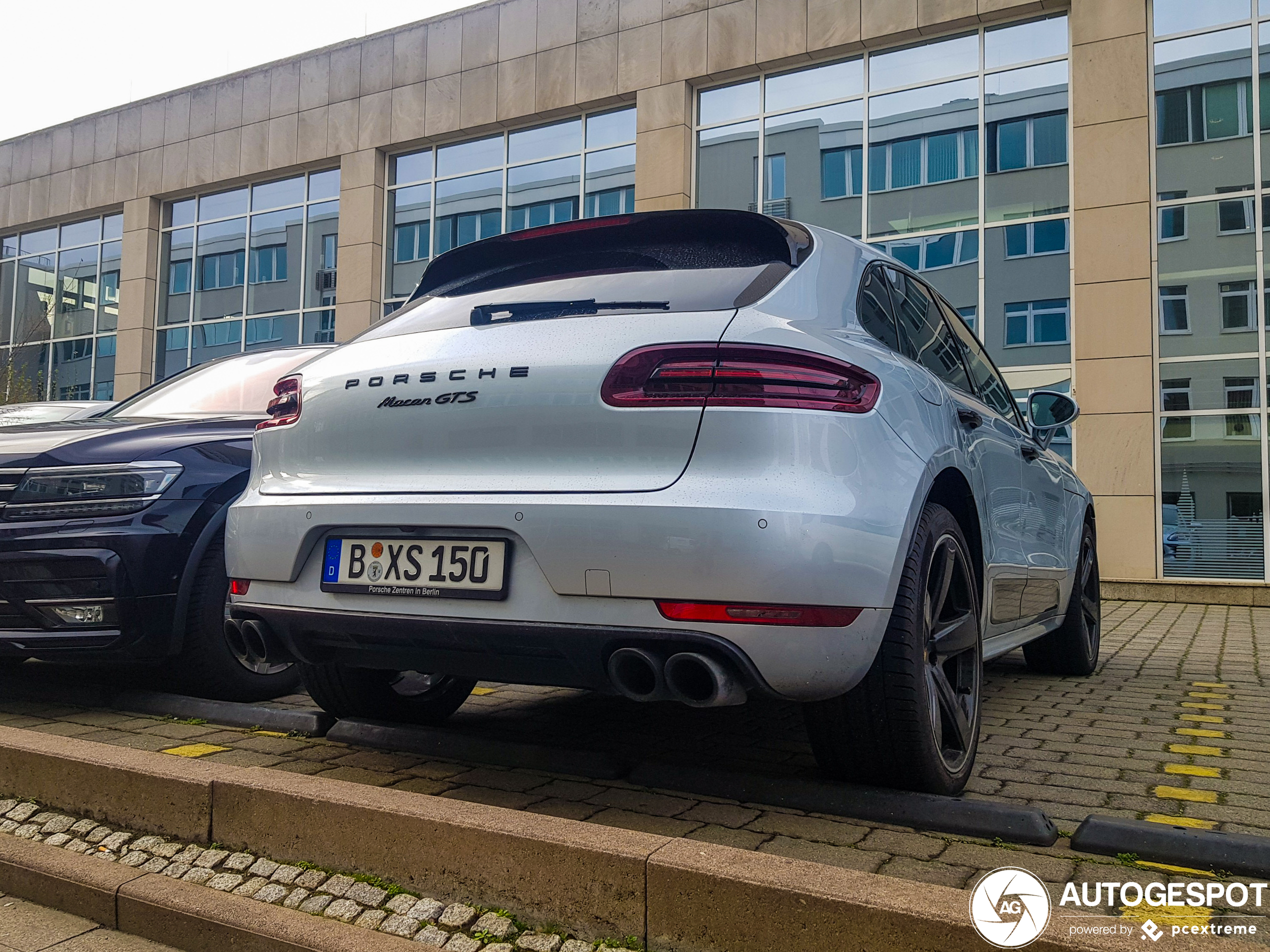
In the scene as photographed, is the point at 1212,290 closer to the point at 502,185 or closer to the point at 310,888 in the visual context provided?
the point at 502,185

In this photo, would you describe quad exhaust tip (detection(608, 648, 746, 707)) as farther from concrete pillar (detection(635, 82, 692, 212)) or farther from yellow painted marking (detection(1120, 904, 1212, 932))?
concrete pillar (detection(635, 82, 692, 212))

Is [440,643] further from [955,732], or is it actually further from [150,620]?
[150,620]

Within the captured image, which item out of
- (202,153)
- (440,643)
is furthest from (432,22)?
(440,643)

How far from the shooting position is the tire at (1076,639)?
18.0ft

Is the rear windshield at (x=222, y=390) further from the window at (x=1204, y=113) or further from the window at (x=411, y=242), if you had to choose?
the window at (x=411, y=242)

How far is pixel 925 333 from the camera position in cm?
361

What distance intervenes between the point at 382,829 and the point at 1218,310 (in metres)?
13.6

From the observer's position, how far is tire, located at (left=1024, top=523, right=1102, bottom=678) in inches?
216

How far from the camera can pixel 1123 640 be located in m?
7.93

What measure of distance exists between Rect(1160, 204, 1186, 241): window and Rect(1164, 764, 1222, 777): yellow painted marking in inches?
467

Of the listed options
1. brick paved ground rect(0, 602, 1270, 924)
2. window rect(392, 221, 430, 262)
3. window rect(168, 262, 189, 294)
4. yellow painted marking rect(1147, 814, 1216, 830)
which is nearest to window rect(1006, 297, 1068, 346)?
brick paved ground rect(0, 602, 1270, 924)

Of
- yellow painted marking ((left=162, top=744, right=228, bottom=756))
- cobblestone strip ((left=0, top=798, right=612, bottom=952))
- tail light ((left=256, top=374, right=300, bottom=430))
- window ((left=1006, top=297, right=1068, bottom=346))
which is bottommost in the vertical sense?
cobblestone strip ((left=0, top=798, right=612, bottom=952))

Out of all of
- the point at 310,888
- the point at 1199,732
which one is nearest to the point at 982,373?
the point at 1199,732

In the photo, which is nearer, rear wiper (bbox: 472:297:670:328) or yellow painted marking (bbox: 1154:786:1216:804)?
rear wiper (bbox: 472:297:670:328)
